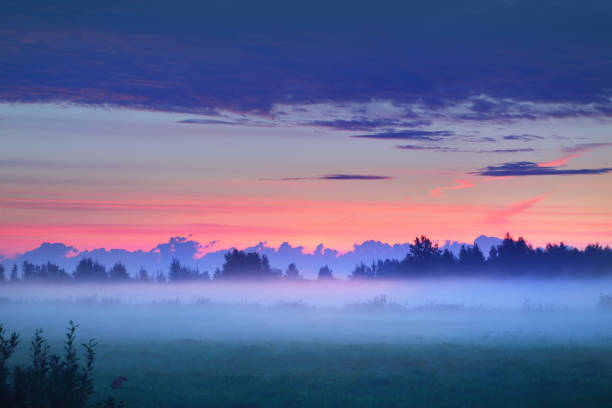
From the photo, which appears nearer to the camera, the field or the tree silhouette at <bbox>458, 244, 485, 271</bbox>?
the field

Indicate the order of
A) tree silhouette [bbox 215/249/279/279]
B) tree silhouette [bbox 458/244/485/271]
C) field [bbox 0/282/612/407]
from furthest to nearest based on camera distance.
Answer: tree silhouette [bbox 215/249/279/279], tree silhouette [bbox 458/244/485/271], field [bbox 0/282/612/407]

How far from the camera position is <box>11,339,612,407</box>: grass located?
26703mm

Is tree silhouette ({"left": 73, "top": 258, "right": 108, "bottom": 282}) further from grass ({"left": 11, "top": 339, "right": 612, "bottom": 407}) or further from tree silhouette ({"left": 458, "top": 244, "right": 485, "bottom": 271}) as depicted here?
grass ({"left": 11, "top": 339, "right": 612, "bottom": 407})

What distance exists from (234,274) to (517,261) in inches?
2880

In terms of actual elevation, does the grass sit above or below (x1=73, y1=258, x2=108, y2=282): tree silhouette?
below

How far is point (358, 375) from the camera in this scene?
32.4 meters

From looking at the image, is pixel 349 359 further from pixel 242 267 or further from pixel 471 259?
pixel 242 267

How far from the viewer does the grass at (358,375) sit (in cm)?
2670

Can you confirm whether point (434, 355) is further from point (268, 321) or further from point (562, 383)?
point (268, 321)

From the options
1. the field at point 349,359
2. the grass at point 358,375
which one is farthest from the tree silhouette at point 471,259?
the grass at point 358,375

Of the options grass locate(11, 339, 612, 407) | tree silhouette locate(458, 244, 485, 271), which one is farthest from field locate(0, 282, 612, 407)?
tree silhouette locate(458, 244, 485, 271)

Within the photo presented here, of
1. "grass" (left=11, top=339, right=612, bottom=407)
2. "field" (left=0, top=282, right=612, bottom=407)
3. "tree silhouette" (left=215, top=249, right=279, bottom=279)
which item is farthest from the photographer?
"tree silhouette" (left=215, top=249, right=279, bottom=279)

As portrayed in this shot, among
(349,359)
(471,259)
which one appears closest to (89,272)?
(471,259)

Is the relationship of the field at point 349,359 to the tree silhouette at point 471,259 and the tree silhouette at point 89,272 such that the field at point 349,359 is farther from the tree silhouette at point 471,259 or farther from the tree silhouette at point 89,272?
the tree silhouette at point 89,272
